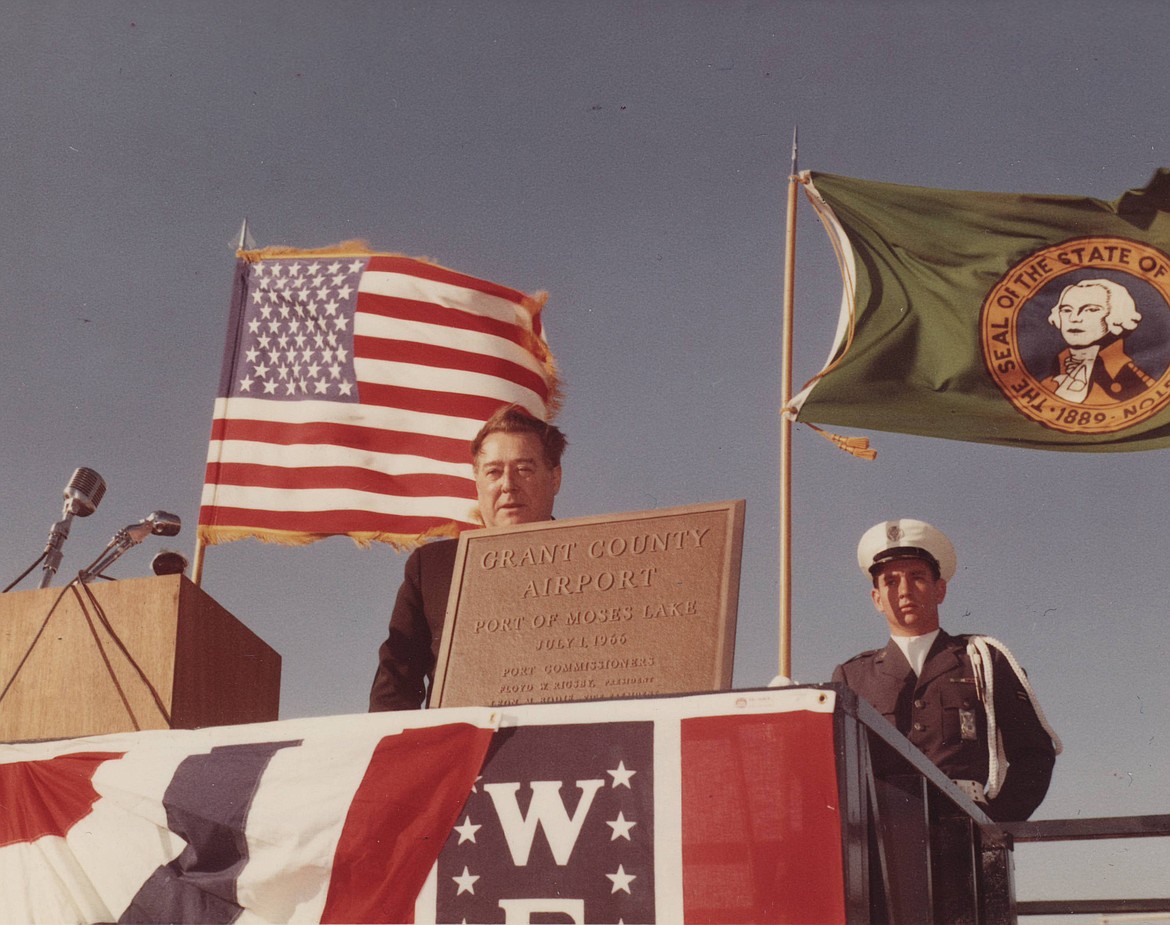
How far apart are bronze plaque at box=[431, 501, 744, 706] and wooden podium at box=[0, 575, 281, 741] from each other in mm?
755

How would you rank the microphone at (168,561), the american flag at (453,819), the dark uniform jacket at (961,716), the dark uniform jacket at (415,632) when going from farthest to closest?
the microphone at (168,561) < the dark uniform jacket at (961,716) < the dark uniform jacket at (415,632) < the american flag at (453,819)

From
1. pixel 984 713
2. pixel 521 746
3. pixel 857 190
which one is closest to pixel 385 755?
pixel 521 746

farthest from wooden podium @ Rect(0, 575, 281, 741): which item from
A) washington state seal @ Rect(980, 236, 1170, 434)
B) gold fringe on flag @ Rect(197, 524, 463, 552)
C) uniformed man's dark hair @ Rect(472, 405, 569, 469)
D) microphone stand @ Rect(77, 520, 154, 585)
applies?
washington state seal @ Rect(980, 236, 1170, 434)

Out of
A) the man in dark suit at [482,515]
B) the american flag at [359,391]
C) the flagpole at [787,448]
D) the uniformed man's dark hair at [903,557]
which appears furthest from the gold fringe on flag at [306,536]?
the uniformed man's dark hair at [903,557]

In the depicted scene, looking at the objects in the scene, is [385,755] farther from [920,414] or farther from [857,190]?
[857,190]

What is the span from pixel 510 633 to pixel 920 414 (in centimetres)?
384

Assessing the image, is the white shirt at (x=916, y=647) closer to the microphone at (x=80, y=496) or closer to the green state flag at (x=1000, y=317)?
the green state flag at (x=1000, y=317)

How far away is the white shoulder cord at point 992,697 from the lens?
411cm

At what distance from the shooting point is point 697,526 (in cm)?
319

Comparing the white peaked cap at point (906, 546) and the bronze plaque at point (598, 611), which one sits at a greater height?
the white peaked cap at point (906, 546)

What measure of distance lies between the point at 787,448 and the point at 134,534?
244 centimetres

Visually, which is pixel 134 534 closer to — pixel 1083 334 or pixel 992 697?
pixel 992 697

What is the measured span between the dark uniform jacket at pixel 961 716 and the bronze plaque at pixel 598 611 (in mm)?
1151

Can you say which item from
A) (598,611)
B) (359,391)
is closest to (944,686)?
(598,611)
